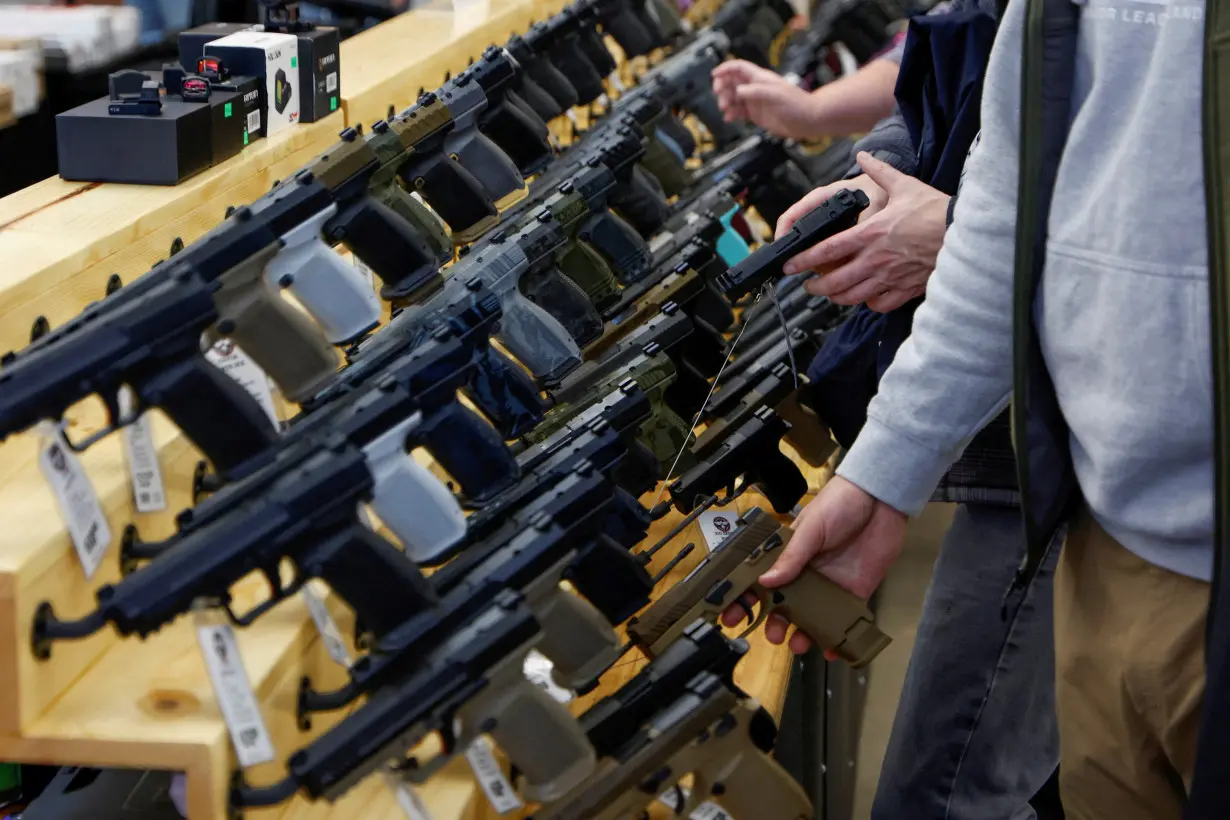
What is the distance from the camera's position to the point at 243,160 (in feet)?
9.41

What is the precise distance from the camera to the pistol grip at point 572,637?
6.64ft

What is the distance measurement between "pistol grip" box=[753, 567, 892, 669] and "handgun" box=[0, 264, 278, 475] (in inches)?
33.6

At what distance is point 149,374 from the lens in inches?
72.1

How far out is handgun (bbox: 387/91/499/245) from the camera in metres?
2.84

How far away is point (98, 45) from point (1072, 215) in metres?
3.90

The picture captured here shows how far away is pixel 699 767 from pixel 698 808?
7 cm

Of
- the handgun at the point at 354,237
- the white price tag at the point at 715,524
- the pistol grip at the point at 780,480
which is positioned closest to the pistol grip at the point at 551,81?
the handgun at the point at 354,237

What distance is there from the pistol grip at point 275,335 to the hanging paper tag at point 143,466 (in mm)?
176

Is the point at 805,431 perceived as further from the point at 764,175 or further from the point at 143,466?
the point at 143,466

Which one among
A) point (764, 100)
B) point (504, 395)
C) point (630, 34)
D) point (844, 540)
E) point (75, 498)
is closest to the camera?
point (75, 498)

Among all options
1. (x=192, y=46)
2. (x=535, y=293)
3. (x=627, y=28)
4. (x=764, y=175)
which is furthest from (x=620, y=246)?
(x=627, y=28)

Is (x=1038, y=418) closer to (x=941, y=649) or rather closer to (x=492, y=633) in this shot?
(x=492, y=633)

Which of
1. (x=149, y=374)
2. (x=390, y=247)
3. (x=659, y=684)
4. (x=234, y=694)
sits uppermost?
(x=149, y=374)

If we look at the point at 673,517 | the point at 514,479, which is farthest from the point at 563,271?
the point at 514,479
